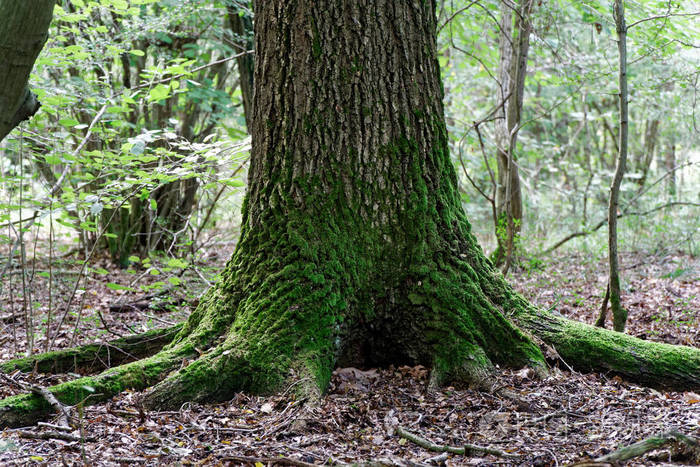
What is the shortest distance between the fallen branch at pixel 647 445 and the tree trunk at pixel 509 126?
388 centimetres

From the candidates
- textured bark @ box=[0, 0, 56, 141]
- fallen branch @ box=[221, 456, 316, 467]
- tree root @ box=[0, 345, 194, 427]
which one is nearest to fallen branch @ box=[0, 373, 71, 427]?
tree root @ box=[0, 345, 194, 427]

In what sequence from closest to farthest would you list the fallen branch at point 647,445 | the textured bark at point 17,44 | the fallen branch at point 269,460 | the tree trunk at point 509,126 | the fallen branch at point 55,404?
the textured bark at point 17,44 → the fallen branch at point 647,445 → the fallen branch at point 269,460 → the fallen branch at point 55,404 → the tree trunk at point 509,126

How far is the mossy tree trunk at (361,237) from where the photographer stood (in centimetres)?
309

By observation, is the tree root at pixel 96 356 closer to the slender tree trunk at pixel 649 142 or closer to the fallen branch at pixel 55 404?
the fallen branch at pixel 55 404

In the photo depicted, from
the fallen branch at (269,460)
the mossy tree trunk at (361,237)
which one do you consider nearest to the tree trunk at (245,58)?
the mossy tree trunk at (361,237)

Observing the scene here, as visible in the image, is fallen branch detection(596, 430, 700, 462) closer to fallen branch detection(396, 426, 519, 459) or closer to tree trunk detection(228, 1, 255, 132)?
fallen branch detection(396, 426, 519, 459)

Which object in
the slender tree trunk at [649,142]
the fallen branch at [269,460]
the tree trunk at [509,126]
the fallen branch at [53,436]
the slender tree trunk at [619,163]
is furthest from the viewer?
the slender tree trunk at [649,142]

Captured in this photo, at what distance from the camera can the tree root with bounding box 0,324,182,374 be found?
3.29m

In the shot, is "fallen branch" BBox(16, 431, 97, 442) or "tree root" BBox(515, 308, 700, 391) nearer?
"fallen branch" BBox(16, 431, 97, 442)

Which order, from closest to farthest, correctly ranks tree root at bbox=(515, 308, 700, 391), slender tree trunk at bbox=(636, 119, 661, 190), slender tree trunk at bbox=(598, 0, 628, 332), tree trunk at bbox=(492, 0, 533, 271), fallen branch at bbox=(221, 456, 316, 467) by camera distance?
1. fallen branch at bbox=(221, 456, 316, 467)
2. tree root at bbox=(515, 308, 700, 391)
3. slender tree trunk at bbox=(598, 0, 628, 332)
4. tree trunk at bbox=(492, 0, 533, 271)
5. slender tree trunk at bbox=(636, 119, 661, 190)

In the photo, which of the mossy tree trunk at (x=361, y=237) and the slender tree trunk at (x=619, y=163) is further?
the slender tree trunk at (x=619, y=163)

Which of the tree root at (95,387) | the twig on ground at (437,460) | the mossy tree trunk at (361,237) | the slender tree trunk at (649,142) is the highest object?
the slender tree trunk at (649,142)

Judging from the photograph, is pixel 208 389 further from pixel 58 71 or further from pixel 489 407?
pixel 58 71

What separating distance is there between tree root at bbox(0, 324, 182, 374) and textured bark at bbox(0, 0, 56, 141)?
2.25 metres
